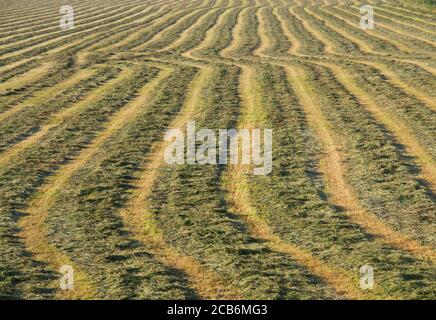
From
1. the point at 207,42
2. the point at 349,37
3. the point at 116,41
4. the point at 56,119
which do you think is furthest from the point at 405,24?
the point at 56,119

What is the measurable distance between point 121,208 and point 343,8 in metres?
51.0

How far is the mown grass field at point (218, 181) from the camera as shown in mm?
9977

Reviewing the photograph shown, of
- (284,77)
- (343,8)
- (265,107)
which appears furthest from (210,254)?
(343,8)

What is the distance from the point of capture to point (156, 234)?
1145 centimetres

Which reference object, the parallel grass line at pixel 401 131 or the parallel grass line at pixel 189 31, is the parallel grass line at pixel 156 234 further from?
the parallel grass line at pixel 189 31

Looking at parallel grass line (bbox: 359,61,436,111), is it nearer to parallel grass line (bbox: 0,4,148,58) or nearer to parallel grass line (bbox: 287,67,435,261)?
parallel grass line (bbox: 287,67,435,261)

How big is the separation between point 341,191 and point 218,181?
2.54 m

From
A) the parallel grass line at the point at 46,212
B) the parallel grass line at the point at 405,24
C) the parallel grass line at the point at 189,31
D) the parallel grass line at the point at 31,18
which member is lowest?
the parallel grass line at the point at 31,18

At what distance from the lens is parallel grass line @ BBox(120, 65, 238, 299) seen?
9617 mm

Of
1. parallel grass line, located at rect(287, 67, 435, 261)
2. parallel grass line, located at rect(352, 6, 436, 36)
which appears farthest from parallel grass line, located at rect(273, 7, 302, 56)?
parallel grass line, located at rect(287, 67, 435, 261)

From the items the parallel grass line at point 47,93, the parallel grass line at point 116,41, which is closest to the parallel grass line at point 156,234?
the parallel grass line at point 47,93

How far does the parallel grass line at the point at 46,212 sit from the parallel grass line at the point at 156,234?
4.54 ft

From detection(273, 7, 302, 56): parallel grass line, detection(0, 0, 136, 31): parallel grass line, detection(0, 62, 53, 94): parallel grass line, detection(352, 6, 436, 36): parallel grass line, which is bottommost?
detection(0, 0, 136, 31): parallel grass line

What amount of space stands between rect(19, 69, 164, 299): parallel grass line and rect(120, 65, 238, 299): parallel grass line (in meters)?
1.38
